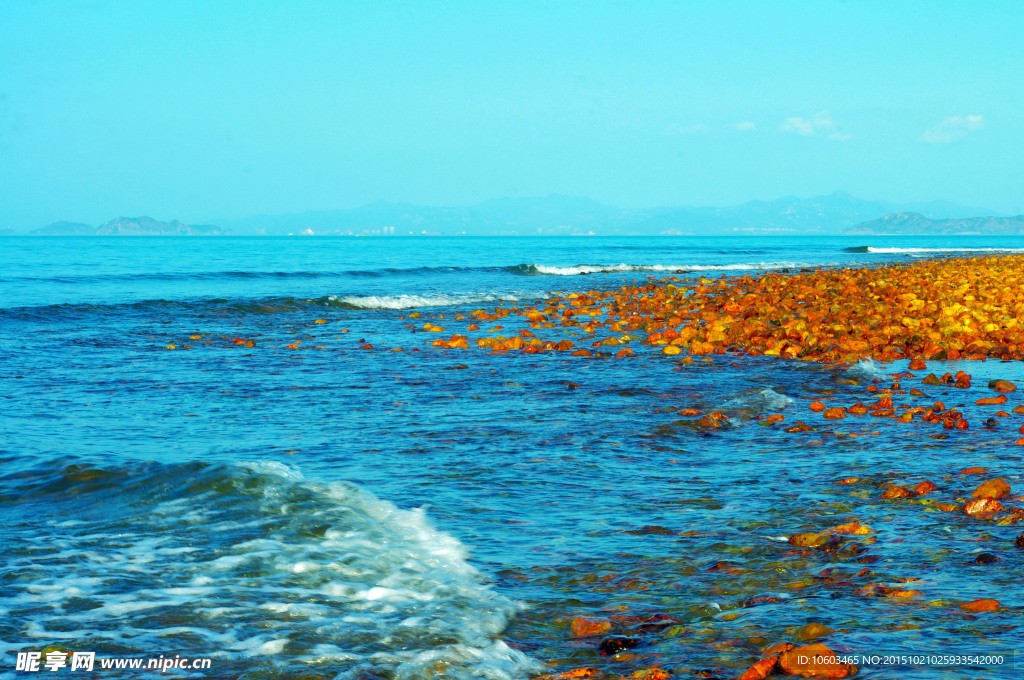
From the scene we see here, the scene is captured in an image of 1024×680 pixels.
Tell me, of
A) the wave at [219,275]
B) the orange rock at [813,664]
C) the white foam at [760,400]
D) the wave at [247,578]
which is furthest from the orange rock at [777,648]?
the wave at [219,275]

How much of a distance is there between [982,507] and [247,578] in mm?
4811

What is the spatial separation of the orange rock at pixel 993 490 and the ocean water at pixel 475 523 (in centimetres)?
29

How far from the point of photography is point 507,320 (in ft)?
64.8

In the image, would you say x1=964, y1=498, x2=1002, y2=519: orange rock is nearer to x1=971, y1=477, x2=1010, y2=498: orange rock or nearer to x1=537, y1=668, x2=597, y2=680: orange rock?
x1=971, y1=477, x2=1010, y2=498: orange rock

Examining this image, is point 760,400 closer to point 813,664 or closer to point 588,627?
point 588,627

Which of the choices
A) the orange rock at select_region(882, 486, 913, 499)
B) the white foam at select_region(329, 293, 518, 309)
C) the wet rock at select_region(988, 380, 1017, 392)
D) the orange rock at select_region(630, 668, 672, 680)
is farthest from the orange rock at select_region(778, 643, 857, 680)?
the white foam at select_region(329, 293, 518, 309)

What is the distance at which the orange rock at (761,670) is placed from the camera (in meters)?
3.40

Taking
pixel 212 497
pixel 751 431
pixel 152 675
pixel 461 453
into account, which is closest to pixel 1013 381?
pixel 751 431

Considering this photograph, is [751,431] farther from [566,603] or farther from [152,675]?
[152,675]

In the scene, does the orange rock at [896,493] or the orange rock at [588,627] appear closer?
the orange rock at [588,627]

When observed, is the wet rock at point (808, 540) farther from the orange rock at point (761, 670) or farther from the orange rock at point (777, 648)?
the orange rock at point (761, 670)

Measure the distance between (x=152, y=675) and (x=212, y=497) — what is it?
106 inches

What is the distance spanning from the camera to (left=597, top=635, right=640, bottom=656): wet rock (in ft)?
12.3

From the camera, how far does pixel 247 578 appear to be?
4.67 metres
